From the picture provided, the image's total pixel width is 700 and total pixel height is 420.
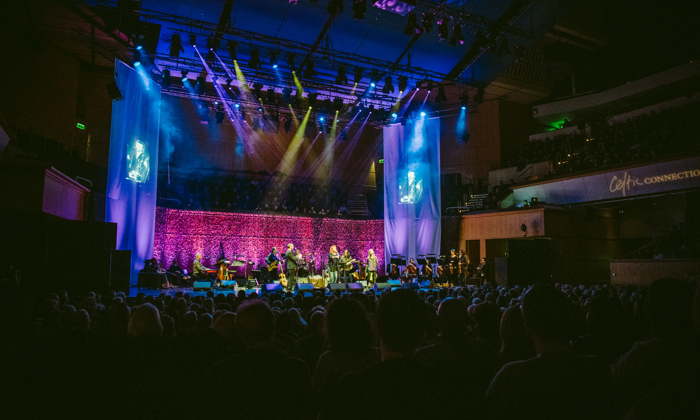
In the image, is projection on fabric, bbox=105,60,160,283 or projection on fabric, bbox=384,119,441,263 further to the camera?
projection on fabric, bbox=384,119,441,263

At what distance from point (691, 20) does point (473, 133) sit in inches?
404

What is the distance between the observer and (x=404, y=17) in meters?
13.6

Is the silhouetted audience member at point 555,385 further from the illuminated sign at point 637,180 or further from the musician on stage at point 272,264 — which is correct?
the illuminated sign at point 637,180

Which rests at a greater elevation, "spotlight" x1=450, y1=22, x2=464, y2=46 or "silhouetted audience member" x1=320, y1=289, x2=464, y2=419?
"spotlight" x1=450, y1=22, x2=464, y2=46

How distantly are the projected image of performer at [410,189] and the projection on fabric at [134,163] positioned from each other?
9.34 m

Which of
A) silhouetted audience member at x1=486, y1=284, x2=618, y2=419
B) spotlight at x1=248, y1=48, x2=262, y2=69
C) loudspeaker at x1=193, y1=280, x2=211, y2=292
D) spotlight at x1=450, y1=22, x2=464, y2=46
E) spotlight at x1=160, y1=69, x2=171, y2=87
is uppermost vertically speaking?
spotlight at x1=450, y1=22, x2=464, y2=46

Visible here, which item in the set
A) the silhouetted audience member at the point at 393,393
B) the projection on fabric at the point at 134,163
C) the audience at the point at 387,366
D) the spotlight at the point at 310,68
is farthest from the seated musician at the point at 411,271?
the silhouetted audience member at the point at 393,393

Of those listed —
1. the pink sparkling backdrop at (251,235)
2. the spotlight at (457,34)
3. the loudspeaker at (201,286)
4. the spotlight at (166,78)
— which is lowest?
the loudspeaker at (201,286)

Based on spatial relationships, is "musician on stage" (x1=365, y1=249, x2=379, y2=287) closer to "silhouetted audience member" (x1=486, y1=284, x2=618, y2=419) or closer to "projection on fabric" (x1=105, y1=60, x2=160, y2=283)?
"projection on fabric" (x1=105, y1=60, x2=160, y2=283)

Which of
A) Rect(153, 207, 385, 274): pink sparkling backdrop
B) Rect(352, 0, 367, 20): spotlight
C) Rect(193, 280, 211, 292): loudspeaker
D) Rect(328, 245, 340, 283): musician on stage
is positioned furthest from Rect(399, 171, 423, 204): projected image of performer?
Rect(193, 280, 211, 292): loudspeaker

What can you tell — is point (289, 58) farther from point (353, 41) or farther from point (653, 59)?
point (653, 59)

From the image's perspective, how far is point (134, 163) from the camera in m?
13.0

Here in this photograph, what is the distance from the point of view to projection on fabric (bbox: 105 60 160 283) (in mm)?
12234

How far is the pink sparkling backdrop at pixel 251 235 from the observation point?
1708 centimetres
